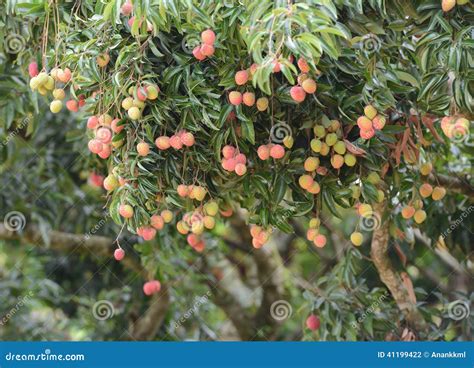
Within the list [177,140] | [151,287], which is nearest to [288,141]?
[177,140]

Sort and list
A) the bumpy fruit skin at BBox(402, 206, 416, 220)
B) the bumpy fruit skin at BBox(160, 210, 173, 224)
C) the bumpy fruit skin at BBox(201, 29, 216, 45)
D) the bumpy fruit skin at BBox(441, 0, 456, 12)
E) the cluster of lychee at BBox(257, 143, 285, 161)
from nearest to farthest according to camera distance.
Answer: the bumpy fruit skin at BBox(441, 0, 456, 12) < the bumpy fruit skin at BBox(201, 29, 216, 45) < the cluster of lychee at BBox(257, 143, 285, 161) < the bumpy fruit skin at BBox(160, 210, 173, 224) < the bumpy fruit skin at BBox(402, 206, 416, 220)

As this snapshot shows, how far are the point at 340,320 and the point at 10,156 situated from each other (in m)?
1.69

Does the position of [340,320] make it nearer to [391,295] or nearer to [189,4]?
[391,295]

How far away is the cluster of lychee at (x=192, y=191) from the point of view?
2.23m

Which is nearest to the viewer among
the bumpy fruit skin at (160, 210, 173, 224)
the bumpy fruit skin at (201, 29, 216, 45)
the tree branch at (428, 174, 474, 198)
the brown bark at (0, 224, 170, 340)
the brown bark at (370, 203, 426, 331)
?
the bumpy fruit skin at (201, 29, 216, 45)

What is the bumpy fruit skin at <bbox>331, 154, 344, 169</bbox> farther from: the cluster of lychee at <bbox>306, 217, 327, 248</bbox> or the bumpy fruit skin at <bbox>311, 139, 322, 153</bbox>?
the cluster of lychee at <bbox>306, 217, 327, 248</bbox>

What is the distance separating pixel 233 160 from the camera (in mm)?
2141

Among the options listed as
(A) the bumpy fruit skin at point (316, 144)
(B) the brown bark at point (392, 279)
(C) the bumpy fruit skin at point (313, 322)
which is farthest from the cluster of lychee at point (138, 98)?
(C) the bumpy fruit skin at point (313, 322)

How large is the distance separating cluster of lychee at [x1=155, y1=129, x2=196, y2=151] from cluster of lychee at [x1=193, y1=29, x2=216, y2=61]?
8.6 inches

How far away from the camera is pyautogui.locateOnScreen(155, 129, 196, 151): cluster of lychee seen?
6.95 feet

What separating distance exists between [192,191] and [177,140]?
0.18 meters

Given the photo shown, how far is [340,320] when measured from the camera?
298 centimetres

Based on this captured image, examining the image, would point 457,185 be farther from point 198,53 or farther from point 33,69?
point 33,69

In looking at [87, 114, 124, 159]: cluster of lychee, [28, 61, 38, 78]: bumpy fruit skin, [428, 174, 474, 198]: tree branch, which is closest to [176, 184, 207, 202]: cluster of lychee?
[87, 114, 124, 159]: cluster of lychee
